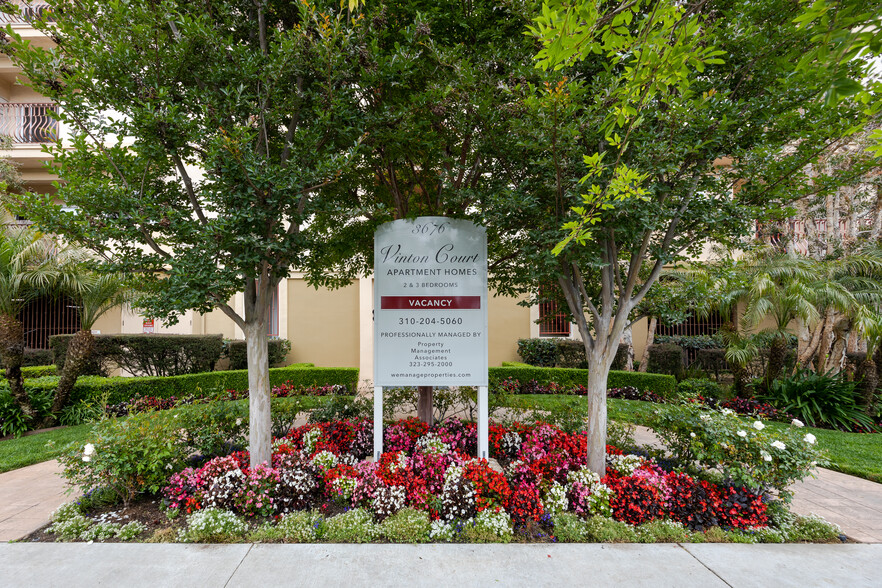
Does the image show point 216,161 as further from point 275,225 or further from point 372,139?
point 372,139

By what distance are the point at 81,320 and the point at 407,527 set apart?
26.3ft

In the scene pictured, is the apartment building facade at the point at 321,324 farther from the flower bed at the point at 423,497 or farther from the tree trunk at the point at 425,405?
the flower bed at the point at 423,497

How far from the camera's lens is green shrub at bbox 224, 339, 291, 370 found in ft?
37.8

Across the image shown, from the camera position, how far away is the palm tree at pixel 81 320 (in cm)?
777

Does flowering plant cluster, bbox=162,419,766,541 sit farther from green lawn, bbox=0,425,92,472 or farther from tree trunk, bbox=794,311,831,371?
tree trunk, bbox=794,311,831,371

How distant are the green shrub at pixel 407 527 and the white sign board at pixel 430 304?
1.51 metres

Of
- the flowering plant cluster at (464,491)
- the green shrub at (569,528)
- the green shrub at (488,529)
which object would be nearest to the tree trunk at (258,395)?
the flowering plant cluster at (464,491)

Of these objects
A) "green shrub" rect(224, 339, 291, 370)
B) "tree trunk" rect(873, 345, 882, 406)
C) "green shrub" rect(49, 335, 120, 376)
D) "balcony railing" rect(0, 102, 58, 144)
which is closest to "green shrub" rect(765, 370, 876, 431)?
"tree trunk" rect(873, 345, 882, 406)

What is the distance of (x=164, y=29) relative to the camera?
418 centimetres

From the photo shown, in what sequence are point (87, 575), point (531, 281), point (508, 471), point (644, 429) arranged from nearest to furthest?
point (87, 575) < point (508, 471) < point (531, 281) < point (644, 429)

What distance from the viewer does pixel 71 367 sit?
7785 mm

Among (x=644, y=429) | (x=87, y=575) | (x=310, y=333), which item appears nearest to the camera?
(x=87, y=575)

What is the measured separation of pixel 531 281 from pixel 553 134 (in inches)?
90.8

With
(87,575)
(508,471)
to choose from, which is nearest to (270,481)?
(87,575)
